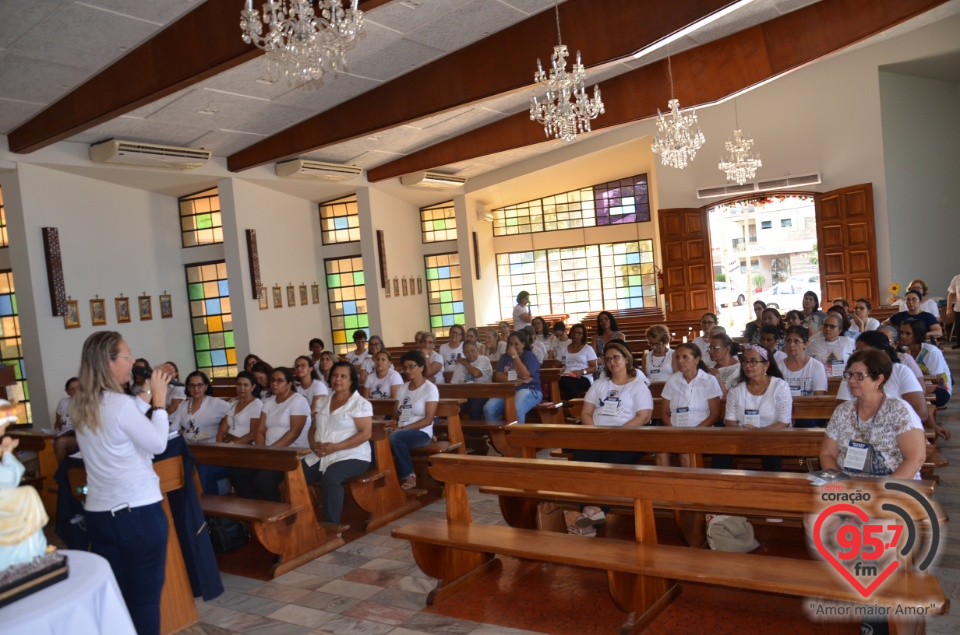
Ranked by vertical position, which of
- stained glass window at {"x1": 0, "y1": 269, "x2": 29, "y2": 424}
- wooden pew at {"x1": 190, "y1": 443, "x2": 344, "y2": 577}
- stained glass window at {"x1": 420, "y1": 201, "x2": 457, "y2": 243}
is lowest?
wooden pew at {"x1": 190, "y1": 443, "x2": 344, "y2": 577}

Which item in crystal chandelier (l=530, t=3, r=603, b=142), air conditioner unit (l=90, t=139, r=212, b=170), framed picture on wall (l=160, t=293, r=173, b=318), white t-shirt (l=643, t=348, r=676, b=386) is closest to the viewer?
crystal chandelier (l=530, t=3, r=603, b=142)

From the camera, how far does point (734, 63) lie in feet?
31.9

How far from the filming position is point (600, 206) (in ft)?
56.9

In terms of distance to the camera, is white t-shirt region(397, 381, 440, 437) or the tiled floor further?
white t-shirt region(397, 381, 440, 437)

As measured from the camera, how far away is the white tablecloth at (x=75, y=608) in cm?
199

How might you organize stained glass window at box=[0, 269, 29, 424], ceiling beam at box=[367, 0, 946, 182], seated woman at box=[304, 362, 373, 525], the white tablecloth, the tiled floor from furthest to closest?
stained glass window at box=[0, 269, 29, 424], ceiling beam at box=[367, 0, 946, 182], seated woman at box=[304, 362, 373, 525], the tiled floor, the white tablecloth

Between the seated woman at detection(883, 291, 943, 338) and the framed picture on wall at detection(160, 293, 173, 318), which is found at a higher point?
the framed picture on wall at detection(160, 293, 173, 318)

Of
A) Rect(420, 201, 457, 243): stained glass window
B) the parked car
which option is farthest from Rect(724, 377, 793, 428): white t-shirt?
the parked car

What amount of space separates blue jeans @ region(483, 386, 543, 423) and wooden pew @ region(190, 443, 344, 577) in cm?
219

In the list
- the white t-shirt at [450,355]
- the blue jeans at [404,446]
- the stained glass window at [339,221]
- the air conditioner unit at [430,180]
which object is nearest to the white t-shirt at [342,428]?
the blue jeans at [404,446]

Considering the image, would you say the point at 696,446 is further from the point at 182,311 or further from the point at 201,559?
the point at 182,311

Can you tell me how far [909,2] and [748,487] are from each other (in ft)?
25.3

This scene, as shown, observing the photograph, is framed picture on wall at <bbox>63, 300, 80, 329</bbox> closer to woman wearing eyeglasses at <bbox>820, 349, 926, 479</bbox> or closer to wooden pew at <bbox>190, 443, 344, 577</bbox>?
wooden pew at <bbox>190, 443, 344, 577</bbox>

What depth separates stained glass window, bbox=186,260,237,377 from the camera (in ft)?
39.0
